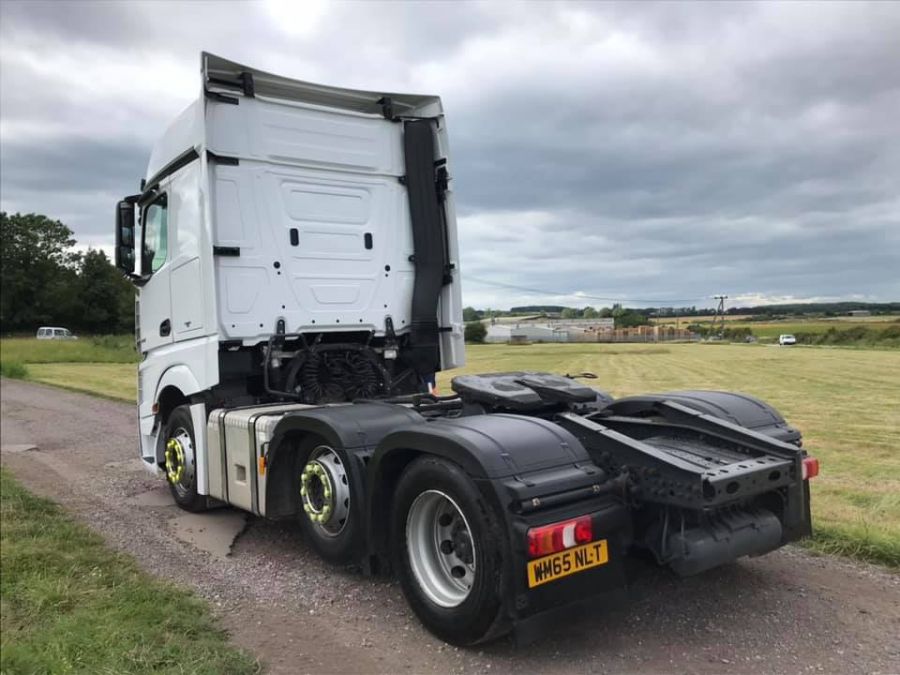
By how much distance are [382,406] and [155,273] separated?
134 inches

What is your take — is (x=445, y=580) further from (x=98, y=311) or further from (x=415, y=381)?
(x=98, y=311)

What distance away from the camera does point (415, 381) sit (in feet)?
23.6

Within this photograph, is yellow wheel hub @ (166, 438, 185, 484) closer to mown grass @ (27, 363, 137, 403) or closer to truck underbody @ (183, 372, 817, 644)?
truck underbody @ (183, 372, 817, 644)

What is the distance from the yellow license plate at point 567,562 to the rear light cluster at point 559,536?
3cm

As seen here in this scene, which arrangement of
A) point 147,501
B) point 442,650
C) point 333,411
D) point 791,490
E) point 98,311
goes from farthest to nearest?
point 98,311 → point 147,501 → point 333,411 → point 791,490 → point 442,650

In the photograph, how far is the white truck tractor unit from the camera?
11.1 ft

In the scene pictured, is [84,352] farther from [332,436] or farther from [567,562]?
[567,562]

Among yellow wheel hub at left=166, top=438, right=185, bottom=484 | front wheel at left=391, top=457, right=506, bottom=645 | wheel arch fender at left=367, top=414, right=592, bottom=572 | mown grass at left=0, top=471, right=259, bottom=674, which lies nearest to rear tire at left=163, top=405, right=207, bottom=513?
yellow wheel hub at left=166, top=438, right=185, bottom=484

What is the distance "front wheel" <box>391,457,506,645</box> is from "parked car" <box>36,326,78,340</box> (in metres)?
13.6

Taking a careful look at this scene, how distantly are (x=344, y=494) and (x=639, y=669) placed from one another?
1.89 m

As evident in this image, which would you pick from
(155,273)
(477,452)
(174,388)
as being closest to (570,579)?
(477,452)

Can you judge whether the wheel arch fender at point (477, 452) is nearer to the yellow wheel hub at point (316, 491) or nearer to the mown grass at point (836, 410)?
the yellow wheel hub at point (316, 491)

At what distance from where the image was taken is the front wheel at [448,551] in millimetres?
3279

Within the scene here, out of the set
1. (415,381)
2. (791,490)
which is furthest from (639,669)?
(415,381)
